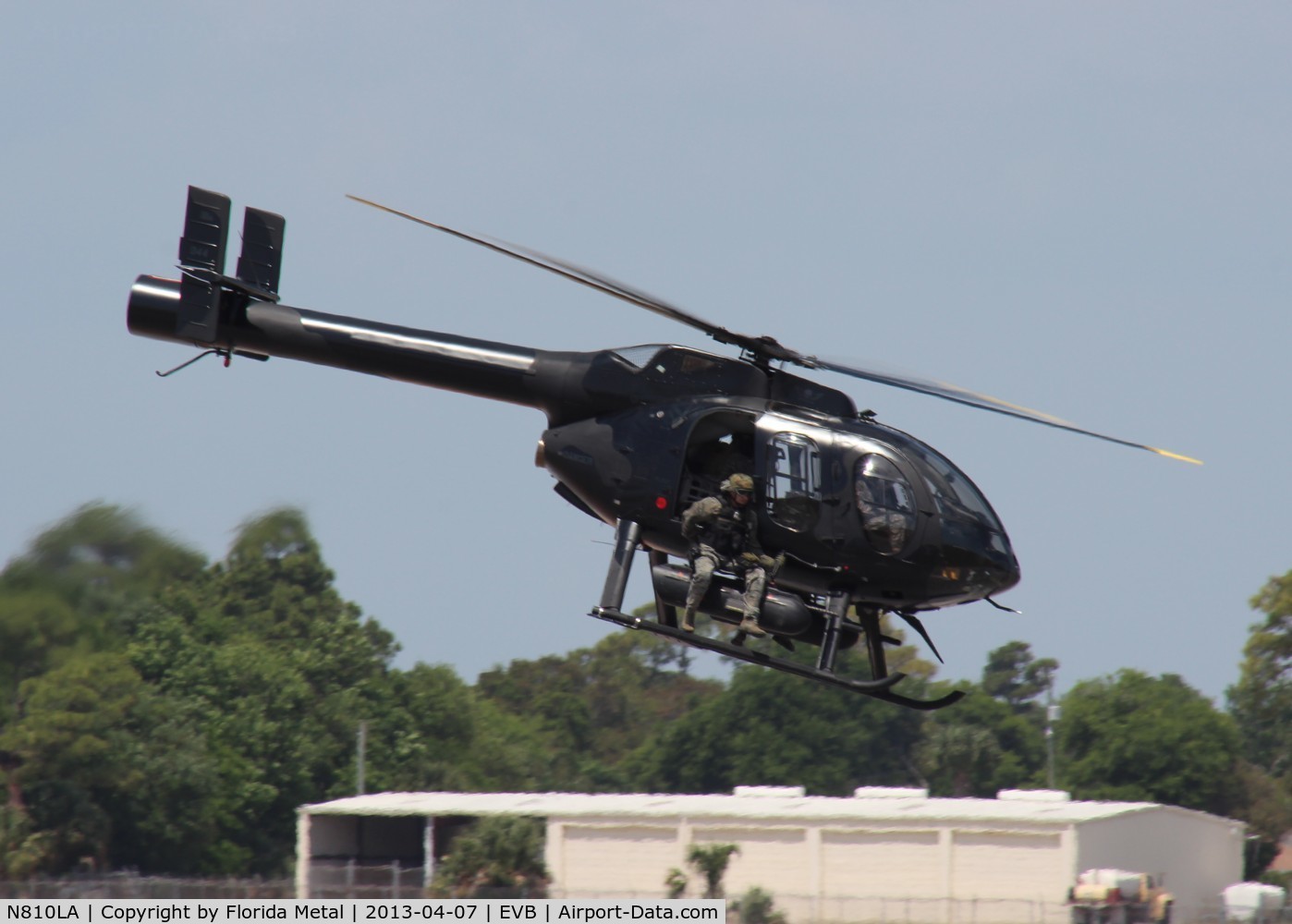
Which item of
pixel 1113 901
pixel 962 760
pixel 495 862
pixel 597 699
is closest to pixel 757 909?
pixel 495 862

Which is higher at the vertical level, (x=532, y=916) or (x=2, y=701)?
(x=2, y=701)

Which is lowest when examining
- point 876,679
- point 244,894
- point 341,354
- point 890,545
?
point 244,894

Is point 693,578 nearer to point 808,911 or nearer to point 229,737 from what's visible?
point 808,911

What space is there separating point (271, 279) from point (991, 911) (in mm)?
31483

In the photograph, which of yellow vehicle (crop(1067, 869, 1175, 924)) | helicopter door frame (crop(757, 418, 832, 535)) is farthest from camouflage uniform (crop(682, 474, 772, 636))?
yellow vehicle (crop(1067, 869, 1175, 924))

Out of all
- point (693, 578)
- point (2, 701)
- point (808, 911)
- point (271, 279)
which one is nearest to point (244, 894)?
point (808, 911)

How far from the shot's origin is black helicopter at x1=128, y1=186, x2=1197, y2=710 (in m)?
18.5

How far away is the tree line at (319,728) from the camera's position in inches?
2576

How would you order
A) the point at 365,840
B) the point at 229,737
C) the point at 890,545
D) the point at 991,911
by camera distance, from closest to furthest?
the point at 890,545 < the point at 991,911 < the point at 365,840 < the point at 229,737

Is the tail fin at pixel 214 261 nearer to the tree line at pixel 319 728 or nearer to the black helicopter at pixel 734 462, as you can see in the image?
the black helicopter at pixel 734 462

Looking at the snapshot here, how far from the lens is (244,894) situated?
4941 centimetres

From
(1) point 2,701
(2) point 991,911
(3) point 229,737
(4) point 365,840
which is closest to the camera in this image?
(2) point 991,911

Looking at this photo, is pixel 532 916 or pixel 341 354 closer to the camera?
pixel 341 354

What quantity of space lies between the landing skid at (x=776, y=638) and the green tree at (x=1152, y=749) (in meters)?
70.6
